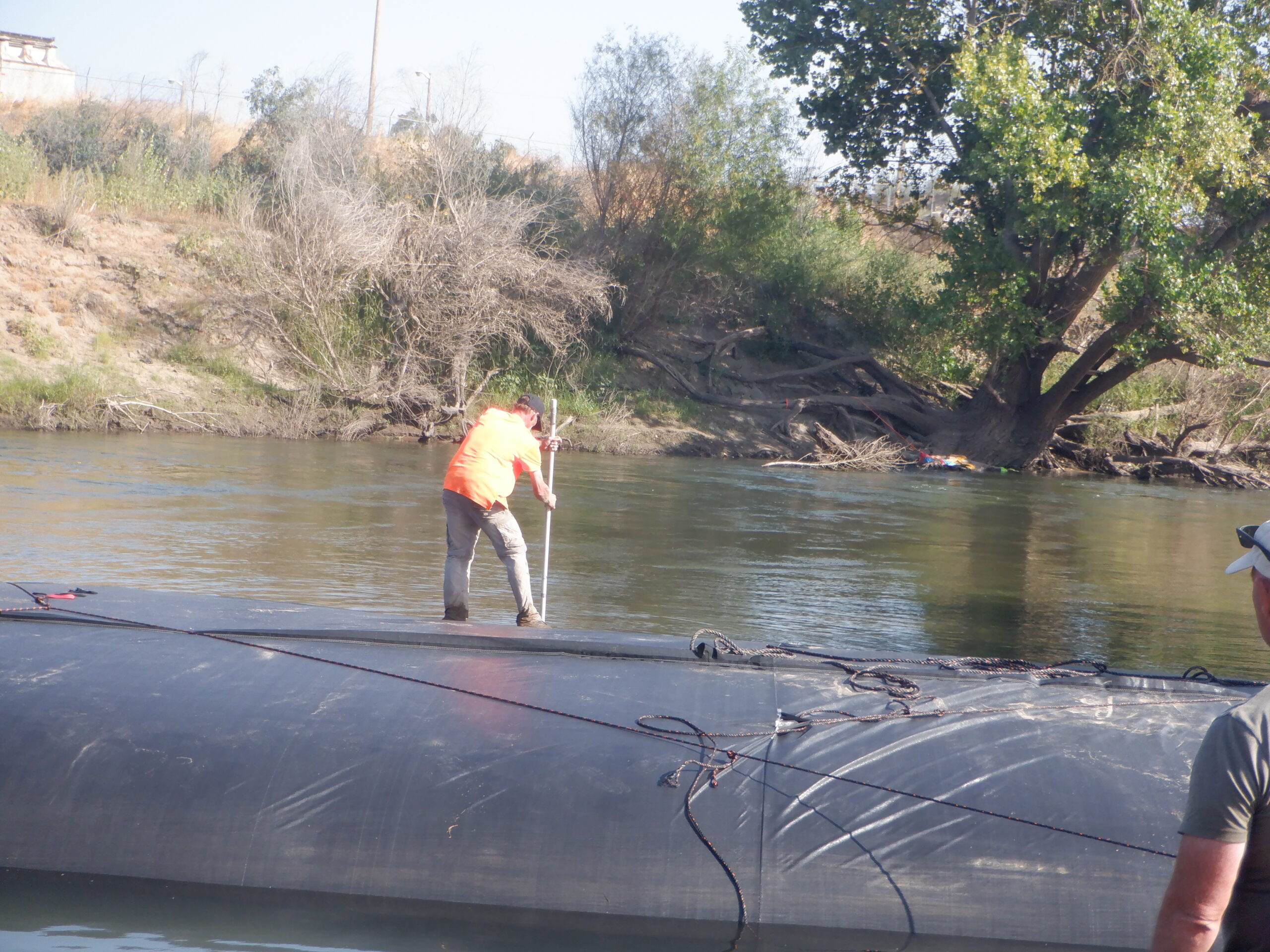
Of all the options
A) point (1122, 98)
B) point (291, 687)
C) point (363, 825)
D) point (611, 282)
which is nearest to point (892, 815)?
point (363, 825)

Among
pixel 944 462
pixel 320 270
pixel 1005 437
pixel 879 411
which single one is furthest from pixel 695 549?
pixel 879 411

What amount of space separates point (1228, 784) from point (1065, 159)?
23089 millimetres

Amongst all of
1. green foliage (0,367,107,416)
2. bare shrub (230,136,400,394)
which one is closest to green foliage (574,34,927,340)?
bare shrub (230,136,400,394)

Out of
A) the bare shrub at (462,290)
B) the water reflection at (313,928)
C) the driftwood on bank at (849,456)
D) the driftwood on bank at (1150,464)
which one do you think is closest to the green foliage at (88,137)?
the bare shrub at (462,290)

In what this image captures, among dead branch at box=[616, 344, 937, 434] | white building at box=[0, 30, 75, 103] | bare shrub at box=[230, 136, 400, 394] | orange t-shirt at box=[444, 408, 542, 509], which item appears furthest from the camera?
white building at box=[0, 30, 75, 103]

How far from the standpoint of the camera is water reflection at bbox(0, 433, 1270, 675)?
403 inches

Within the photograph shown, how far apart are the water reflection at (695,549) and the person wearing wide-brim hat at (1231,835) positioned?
19.8ft

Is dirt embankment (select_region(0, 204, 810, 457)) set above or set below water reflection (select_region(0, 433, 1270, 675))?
above

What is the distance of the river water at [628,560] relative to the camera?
4.60m

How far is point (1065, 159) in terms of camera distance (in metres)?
23.0

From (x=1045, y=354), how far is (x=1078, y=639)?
19.6m

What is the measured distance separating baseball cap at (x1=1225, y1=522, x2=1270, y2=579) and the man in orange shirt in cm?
648

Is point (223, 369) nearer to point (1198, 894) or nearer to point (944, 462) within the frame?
point (944, 462)

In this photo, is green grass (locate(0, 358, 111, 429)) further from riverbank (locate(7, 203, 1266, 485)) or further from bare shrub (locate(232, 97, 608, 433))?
bare shrub (locate(232, 97, 608, 433))
